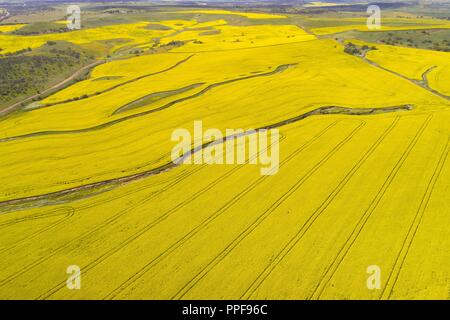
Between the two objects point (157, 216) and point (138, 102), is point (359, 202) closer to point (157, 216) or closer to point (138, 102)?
point (157, 216)

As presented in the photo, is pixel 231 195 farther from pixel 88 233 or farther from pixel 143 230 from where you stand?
pixel 88 233

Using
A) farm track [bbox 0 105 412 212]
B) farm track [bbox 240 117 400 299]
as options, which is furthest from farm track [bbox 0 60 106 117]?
farm track [bbox 240 117 400 299]

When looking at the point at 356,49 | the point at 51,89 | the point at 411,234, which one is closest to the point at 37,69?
the point at 51,89

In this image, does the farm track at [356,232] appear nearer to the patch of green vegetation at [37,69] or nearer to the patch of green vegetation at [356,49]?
the patch of green vegetation at [37,69]

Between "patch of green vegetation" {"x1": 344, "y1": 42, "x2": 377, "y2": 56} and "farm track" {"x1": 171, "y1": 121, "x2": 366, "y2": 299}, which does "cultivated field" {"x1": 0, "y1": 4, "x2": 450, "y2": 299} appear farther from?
"patch of green vegetation" {"x1": 344, "y1": 42, "x2": 377, "y2": 56}

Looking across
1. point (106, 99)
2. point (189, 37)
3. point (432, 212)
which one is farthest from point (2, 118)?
point (189, 37)

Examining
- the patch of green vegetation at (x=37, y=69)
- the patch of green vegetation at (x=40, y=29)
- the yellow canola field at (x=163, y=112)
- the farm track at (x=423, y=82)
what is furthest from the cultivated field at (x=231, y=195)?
the patch of green vegetation at (x=40, y=29)
